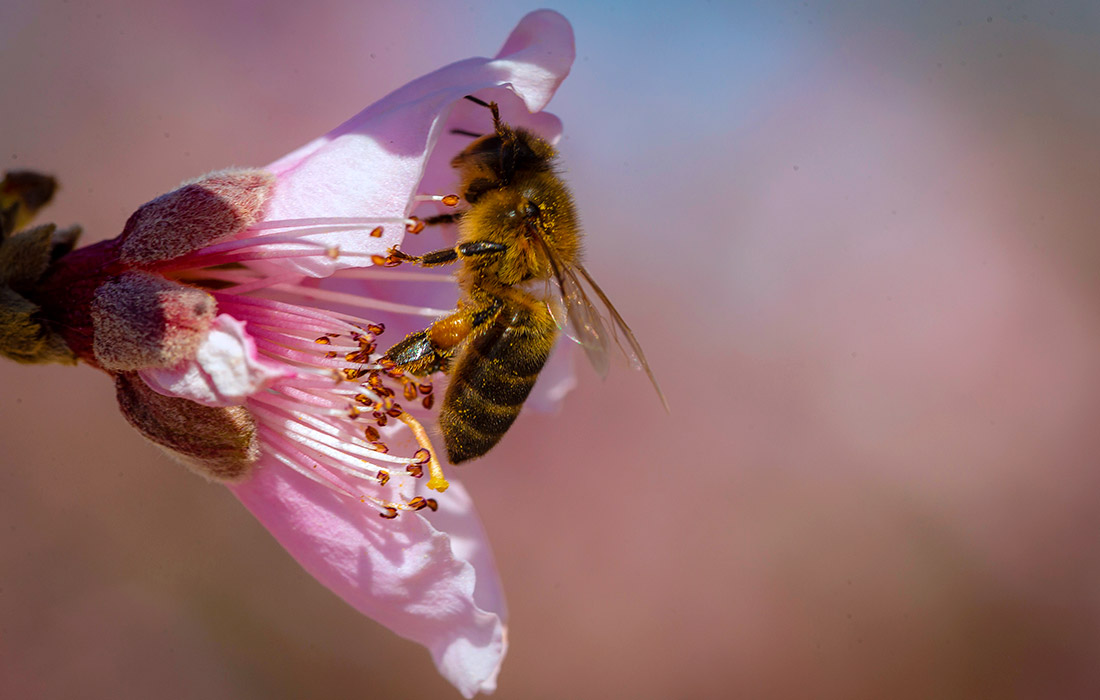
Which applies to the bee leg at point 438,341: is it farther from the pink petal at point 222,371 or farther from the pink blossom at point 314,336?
the pink petal at point 222,371

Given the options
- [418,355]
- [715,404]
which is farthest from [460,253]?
[715,404]

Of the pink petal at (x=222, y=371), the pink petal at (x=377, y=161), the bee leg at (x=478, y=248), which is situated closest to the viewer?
the pink petal at (x=222, y=371)

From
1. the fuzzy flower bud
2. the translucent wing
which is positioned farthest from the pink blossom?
the translucent wing

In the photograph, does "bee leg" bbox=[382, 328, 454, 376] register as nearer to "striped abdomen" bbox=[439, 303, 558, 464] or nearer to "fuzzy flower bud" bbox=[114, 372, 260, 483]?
"striped abdomen" bbox=[439, 303, 558, 464]

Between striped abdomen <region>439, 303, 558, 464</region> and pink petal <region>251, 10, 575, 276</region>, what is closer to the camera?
pink petal <region>251, 10, 575, 276</region>

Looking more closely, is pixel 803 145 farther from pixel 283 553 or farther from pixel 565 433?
pixel 283 553

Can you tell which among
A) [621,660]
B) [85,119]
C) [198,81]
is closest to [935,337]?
[621,660]

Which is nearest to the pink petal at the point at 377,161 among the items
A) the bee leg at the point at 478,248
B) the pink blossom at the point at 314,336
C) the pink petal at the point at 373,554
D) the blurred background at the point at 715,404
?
the pink blossom at the point at 314,336
